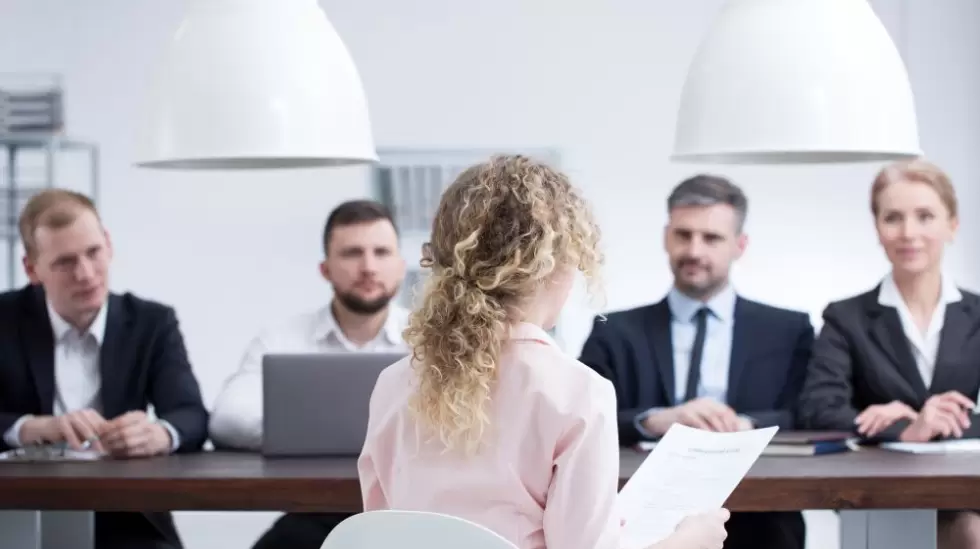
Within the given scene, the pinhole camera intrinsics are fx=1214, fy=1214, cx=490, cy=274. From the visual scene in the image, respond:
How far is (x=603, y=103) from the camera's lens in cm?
657

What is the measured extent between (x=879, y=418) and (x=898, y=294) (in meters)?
0.56

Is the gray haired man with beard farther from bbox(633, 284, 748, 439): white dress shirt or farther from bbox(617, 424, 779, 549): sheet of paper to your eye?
bbox(617, 424, 779, 549): sheet of paper

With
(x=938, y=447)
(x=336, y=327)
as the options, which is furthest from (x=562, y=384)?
(x=336, y=327)

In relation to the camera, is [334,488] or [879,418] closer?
[334,488]

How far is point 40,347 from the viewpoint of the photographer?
3.58 metres

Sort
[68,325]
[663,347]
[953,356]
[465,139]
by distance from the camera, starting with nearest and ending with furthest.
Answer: [953,356] < [68,325] < [663,347] < [465,139]

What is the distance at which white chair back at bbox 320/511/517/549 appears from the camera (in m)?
1.35

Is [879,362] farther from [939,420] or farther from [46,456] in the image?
[46,456]

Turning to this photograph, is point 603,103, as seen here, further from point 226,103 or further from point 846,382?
point 226,103

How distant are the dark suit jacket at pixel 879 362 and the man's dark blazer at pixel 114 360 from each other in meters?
1.80

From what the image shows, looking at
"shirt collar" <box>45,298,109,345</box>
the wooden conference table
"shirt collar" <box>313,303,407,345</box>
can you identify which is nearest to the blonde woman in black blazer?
the wooden conference table

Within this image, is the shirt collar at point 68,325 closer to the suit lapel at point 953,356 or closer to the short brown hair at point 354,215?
the short brown hair at point 354,215

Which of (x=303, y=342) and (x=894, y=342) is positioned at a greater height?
(x=894, y=342)

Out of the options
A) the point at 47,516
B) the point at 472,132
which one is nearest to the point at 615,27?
the point at 472,132
